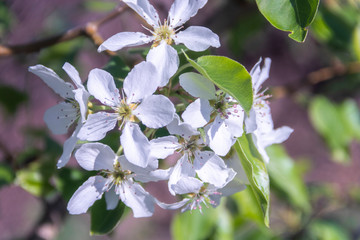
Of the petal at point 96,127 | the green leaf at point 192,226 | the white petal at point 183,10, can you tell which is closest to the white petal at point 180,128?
the petal at point 96,127

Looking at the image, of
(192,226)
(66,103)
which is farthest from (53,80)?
(192,226)

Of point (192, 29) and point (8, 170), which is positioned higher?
point (192, 29)

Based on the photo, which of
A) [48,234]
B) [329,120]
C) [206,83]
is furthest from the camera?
[329,120]

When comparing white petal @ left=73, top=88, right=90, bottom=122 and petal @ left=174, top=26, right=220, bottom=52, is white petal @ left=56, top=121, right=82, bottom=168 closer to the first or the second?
white petal @ left=73, top=88, right=90, bottom=122

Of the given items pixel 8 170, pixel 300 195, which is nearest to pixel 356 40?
pixel 300 195

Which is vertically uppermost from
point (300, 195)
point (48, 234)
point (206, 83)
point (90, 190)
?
point (206, 83)

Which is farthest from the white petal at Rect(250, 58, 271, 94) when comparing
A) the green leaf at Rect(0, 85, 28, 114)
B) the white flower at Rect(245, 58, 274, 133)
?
the green leaf at Rect(0, 85, 28, 114)

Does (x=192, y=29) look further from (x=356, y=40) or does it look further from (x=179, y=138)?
(x=356, y=40)
